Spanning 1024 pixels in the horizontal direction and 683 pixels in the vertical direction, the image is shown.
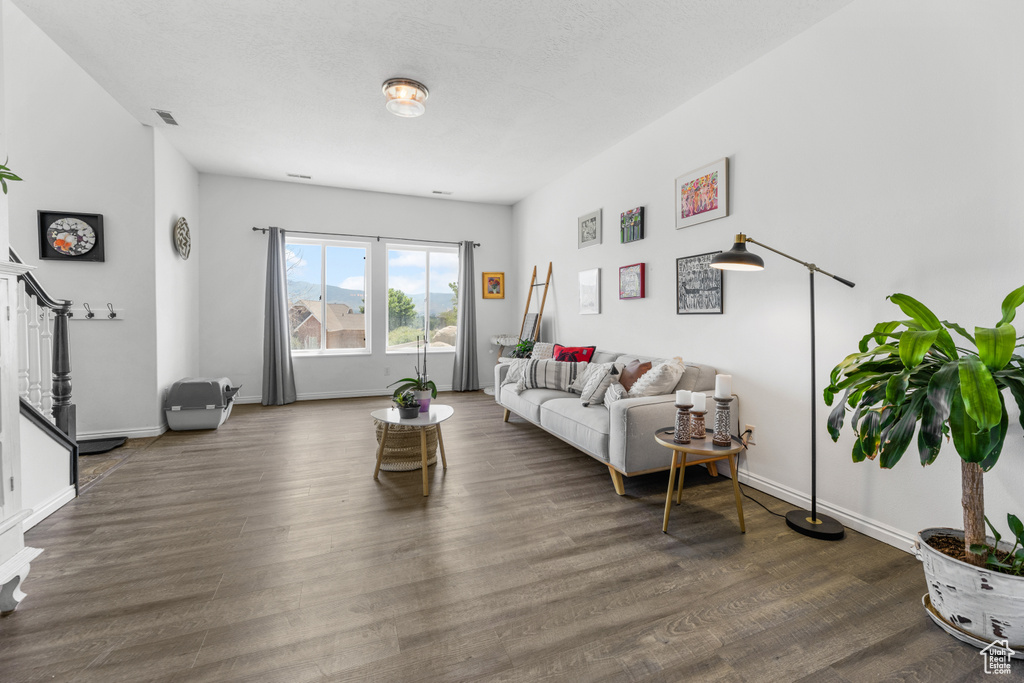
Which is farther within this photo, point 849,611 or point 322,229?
point 322,229

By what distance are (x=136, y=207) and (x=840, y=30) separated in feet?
18.0

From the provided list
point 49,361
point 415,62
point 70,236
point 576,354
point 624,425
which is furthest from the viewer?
point 576,354

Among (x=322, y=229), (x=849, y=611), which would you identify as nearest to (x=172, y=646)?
(x=849, y=611)

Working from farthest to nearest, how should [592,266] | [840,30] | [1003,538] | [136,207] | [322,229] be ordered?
[322,229]
[592,266]
[136,207]
[840,30]
[1003,538]

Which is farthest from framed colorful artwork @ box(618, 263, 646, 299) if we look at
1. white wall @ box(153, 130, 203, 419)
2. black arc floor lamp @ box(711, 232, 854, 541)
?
white wall @ box(153, 130, 203, 419)

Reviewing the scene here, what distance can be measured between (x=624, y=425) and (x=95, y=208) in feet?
15.9

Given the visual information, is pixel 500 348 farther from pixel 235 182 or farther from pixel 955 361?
pixel 955 361

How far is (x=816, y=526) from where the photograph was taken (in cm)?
232

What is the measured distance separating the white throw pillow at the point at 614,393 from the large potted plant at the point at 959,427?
5.12 feet

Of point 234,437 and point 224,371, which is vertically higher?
point 224,371

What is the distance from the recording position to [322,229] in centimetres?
588

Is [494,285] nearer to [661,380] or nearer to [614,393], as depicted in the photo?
[614,393]

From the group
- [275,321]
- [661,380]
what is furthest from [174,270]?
[661,380]

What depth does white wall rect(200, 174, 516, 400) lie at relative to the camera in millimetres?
5434
